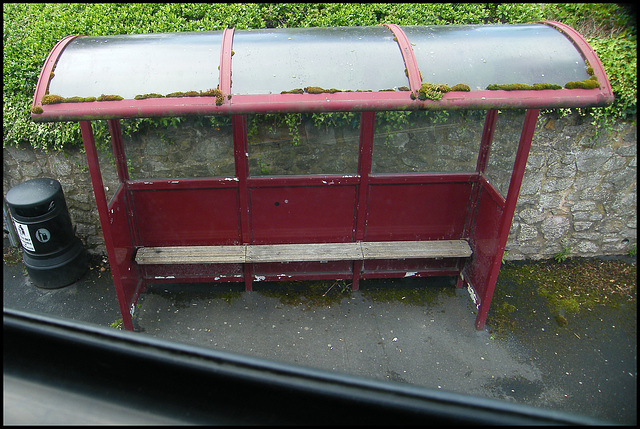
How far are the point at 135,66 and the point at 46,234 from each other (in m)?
2.54

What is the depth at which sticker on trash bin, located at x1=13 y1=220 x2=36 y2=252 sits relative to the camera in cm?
467

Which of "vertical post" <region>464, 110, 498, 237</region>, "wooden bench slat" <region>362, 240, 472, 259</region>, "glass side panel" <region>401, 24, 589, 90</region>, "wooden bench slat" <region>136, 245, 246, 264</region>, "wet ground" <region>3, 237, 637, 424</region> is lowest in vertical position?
"wet ground" <region>3, 237, 637, 424</region>

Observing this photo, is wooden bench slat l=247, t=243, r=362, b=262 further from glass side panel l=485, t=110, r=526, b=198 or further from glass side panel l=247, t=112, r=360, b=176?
glass side panel l=485, t=110, r=526, b=198

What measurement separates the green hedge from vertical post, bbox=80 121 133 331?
1602 millimetres

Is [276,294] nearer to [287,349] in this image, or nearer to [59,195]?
[287,349]

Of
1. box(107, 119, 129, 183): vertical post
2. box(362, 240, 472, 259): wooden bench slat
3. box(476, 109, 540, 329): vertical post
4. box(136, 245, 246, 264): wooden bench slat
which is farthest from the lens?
box(362, 240, 472, 259): wooden bench slat

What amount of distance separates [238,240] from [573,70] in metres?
3.47

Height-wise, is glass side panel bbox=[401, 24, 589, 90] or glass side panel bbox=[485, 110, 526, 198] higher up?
glass side panel bbox=[401, 24, 589, 90]

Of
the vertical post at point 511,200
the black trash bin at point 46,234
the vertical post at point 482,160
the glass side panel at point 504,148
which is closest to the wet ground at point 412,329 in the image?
the black trash bin at point 46,234

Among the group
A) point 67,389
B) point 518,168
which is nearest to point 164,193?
point 518,168

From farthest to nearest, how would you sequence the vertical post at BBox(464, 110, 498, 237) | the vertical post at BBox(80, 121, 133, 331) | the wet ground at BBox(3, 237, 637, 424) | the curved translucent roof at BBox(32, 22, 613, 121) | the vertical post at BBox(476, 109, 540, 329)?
the vertical post at BBox(464, 110, 498, 237), the wet ground at BBox(3, 237, 637, 424), the vertical post at BBox(476, 109, 540, 329), the vertical post at BBox(80, 121, 133, 331), the curved translucent roof at BBox(32, 22, 613, 121)

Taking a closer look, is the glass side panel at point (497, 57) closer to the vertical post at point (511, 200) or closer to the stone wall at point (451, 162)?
the vertical post at point (511, 200)

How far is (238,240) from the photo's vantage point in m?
4.79

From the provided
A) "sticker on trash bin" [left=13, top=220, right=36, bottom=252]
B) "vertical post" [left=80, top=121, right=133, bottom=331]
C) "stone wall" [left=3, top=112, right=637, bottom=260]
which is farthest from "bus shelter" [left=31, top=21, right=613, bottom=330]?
"sticker on trash bin" [left=13, top=220, right=36, bottom=252]
